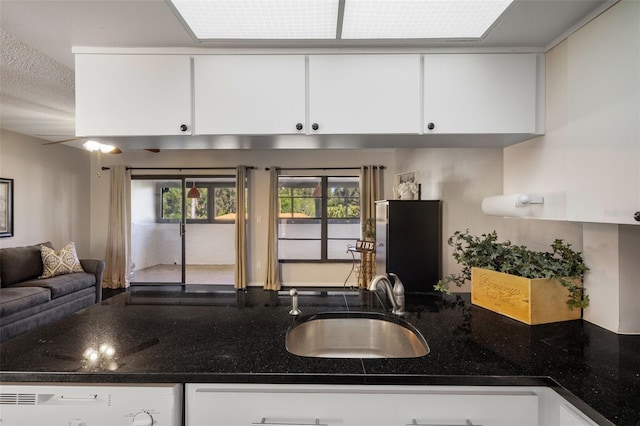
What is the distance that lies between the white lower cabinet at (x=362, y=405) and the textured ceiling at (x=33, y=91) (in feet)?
7.11

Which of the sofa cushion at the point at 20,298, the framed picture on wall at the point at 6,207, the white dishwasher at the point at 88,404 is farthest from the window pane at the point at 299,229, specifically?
the white dishwasher at the point at 88,404

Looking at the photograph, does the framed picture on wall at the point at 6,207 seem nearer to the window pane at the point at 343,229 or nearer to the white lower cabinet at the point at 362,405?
the window pane at the point at 343,229

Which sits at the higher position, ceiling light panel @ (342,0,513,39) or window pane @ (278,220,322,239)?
ceiling light panel @ (342,0,513,39)

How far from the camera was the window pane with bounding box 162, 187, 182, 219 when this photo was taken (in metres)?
6.60

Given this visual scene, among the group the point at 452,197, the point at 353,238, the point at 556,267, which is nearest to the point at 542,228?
the point at 556,267

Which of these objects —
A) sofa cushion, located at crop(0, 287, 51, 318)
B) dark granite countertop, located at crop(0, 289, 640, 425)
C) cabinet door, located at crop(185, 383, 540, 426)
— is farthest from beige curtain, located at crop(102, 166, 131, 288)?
cabinet door, located at crop(185, 383, 540, 426)

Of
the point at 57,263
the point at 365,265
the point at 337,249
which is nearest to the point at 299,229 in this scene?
the point at 337,249

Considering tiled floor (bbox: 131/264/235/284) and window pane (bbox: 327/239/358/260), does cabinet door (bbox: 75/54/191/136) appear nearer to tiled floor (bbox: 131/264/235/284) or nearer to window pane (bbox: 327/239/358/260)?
window pane (bbox: 327/239/358/260)

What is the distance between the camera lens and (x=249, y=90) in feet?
4.53

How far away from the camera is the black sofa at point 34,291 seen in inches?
115

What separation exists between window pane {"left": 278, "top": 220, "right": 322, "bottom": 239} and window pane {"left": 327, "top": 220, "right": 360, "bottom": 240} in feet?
0.64

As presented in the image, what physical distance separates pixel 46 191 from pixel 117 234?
45.1 inches

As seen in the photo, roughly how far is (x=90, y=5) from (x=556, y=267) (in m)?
2.18

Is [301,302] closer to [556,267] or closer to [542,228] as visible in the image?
[556,267]
